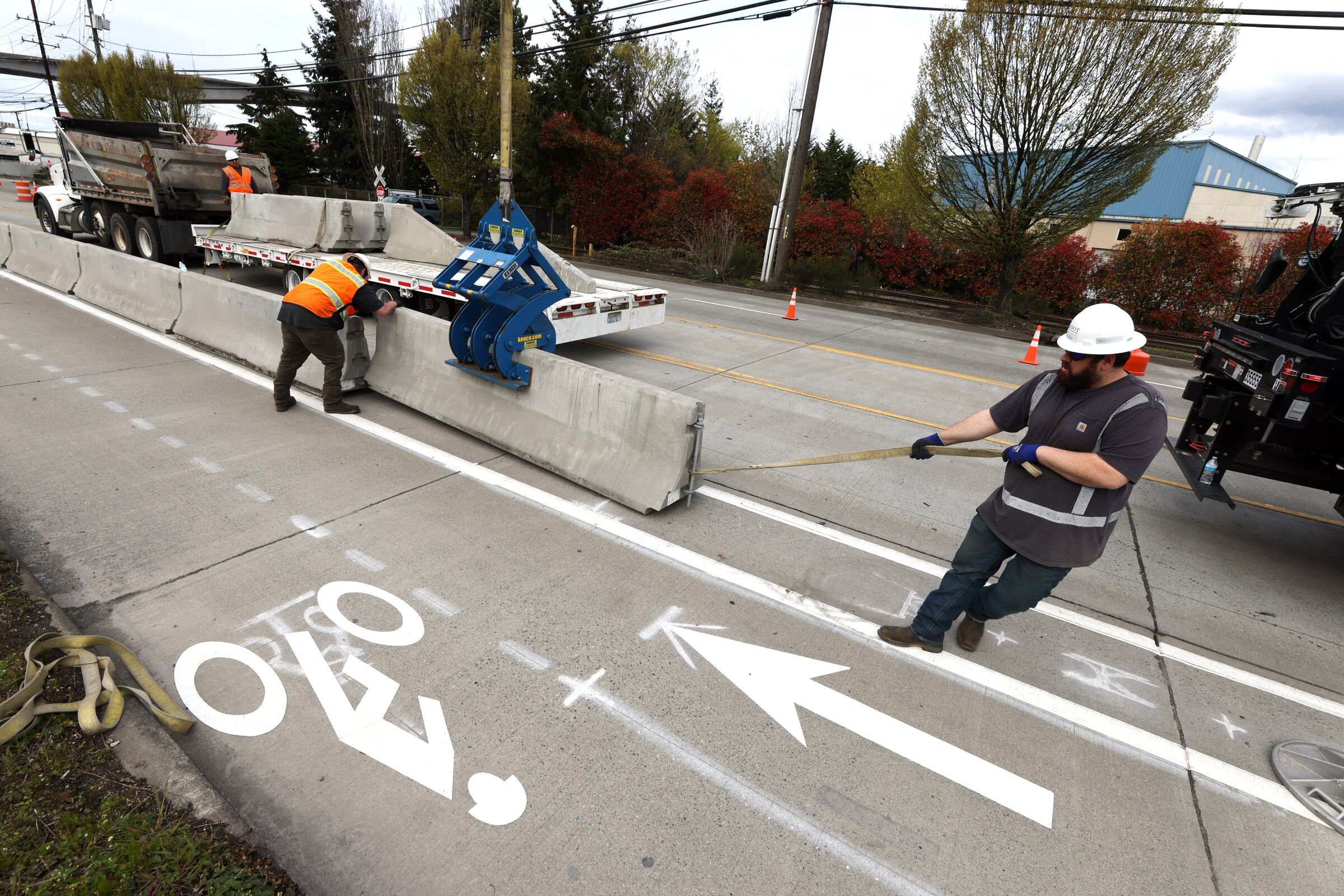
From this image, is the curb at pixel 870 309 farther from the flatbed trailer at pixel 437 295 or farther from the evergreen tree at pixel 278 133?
the evergreen tree at pixel 278 133

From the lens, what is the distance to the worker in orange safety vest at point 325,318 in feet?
20.6

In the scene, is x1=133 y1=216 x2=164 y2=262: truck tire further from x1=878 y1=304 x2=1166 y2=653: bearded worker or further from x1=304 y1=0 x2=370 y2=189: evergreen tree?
x1=304 y1=0 x2=370 y2=189: evergreen tree

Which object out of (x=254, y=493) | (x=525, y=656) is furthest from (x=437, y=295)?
(x=525, y=656)

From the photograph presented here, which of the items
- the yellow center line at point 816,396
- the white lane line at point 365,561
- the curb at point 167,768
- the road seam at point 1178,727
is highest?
the yellow center line at point 816,396

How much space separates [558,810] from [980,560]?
2.44m

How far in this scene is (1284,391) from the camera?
4609 millimetres

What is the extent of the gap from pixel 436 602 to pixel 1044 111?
16.8 metres

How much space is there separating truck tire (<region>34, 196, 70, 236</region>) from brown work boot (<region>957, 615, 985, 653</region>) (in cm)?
2350

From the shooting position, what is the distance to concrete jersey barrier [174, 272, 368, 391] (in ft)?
23.6

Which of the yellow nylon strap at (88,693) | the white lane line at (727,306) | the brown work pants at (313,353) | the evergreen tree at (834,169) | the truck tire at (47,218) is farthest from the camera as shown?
the evergreen tree at (834,169)

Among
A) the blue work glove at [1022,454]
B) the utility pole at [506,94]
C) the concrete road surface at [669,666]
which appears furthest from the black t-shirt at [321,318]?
the utility pole at [506,94]

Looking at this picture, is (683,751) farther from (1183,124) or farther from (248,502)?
(1183,124)

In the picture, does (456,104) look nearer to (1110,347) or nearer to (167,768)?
(167,768)

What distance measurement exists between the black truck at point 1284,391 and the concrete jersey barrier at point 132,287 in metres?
11.7
